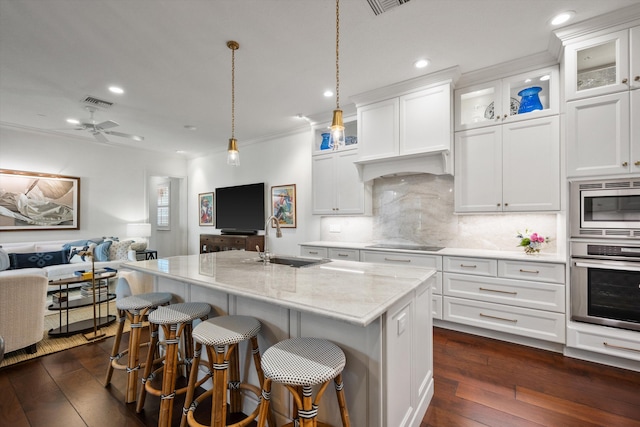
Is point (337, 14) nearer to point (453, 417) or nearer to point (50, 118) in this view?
point (453, 417)

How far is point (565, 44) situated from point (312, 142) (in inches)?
116

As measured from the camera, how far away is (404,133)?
3.32m

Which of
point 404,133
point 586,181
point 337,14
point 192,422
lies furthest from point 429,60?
Answer: point 192,422

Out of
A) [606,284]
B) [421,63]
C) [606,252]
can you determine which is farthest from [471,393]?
[421,63]

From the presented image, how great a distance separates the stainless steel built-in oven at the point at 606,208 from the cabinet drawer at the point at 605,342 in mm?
766

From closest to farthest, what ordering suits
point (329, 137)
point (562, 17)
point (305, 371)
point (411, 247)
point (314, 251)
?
point (305, 371) → point (562, 17) → point (411, 247) → point (314, 251) → point (329, 137)

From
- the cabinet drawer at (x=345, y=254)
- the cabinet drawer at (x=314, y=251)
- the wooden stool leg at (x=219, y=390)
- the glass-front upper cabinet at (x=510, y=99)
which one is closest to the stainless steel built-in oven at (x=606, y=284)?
the glass-front upper cabinet at (x=510, y=99)

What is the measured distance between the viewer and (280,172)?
5164mm

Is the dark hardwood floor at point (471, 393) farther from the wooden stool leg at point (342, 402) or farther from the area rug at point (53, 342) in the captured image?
the wooden stool leg at point (342, 402)

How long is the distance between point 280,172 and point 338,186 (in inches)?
59.1

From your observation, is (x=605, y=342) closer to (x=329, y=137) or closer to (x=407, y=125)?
(x=407, y=125)

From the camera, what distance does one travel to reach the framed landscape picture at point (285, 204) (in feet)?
16.3

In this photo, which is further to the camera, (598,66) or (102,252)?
(102,252)

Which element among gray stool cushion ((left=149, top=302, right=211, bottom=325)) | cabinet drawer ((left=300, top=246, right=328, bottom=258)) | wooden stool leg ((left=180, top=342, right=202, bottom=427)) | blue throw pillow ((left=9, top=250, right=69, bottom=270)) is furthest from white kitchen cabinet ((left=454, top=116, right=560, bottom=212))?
blue throw pillow ((left=9, top=250, right=69, bottom=270))
